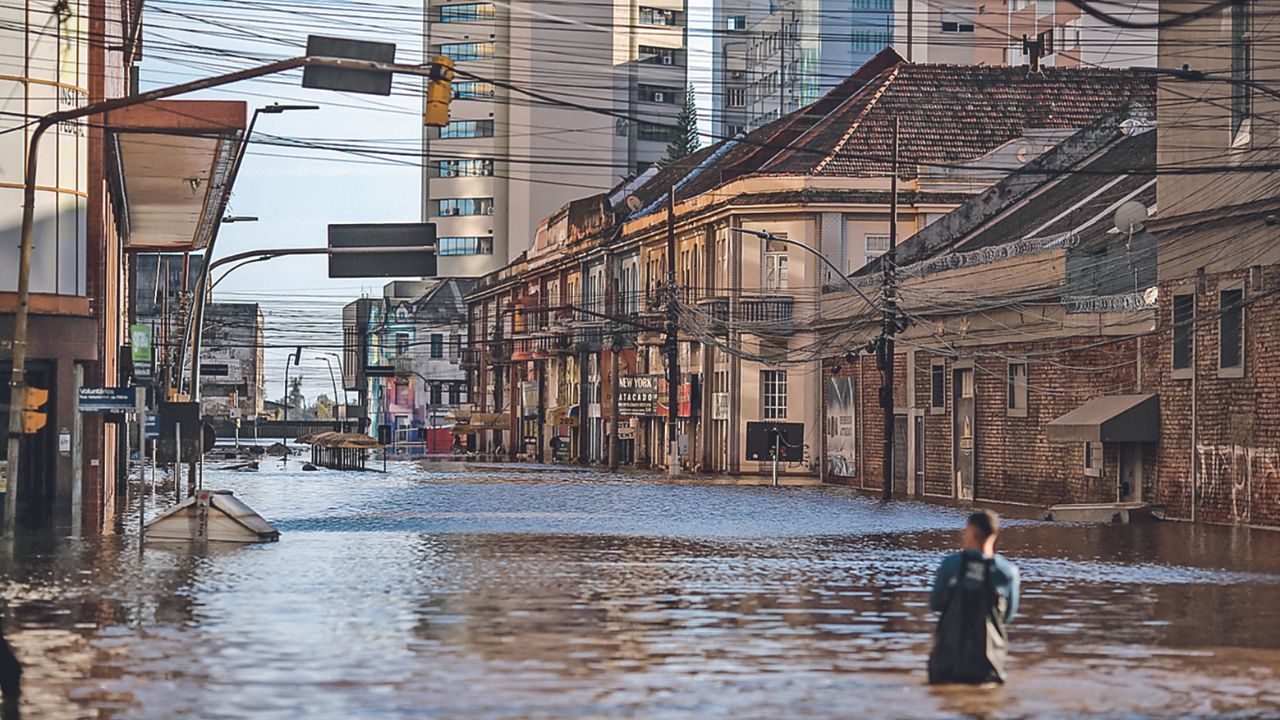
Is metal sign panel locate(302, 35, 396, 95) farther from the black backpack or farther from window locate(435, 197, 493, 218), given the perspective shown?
window locate(435, 197, 493, 218)

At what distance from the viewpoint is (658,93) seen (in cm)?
14850

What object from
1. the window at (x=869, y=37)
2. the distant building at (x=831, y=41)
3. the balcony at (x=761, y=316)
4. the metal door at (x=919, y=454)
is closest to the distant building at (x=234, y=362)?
the distant building at (x=831, y=41)

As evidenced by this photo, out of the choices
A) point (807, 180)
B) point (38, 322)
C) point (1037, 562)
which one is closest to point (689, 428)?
point (807, 180)

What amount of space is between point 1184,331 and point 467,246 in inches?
4614

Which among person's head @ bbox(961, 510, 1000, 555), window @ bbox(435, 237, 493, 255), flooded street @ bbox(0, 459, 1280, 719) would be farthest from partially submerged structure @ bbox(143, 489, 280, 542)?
window @ bbox(435, 237, 493, 255)

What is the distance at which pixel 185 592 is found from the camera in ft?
75.2

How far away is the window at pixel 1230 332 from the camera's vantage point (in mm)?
38812

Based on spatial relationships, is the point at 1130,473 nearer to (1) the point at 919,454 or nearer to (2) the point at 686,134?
(1) the point at 919,454

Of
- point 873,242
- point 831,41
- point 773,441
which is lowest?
point 773,441

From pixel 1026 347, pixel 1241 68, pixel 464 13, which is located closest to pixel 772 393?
pixel 1026 347

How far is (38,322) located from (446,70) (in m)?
14.8

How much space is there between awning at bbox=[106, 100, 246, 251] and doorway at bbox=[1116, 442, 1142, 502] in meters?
19.3

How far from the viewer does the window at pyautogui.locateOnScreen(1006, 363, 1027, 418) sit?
50.2m

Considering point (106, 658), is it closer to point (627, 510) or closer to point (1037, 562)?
point (1037, 562)
